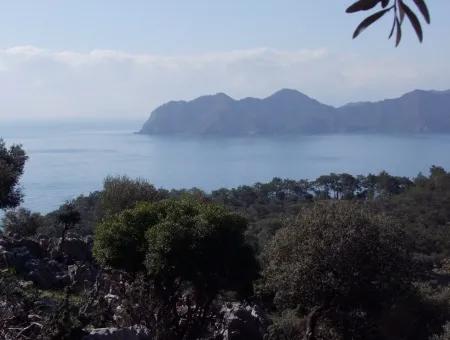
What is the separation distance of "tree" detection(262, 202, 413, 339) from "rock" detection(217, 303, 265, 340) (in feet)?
1.81

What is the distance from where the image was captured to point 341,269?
10.3 meters

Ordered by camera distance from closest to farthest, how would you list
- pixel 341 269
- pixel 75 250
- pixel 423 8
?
pixel 423 8 → pixel 341 269 → pixel 75 250

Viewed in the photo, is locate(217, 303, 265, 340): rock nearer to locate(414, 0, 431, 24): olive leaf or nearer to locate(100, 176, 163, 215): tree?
locate(414, 0, 431, 24): olive leaf

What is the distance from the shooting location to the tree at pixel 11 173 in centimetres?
1842

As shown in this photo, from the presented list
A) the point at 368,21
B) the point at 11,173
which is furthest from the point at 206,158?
the point at 368,21

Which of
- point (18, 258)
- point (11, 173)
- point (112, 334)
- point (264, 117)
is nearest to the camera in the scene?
point (112, 334)

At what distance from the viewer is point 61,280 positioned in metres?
14.4

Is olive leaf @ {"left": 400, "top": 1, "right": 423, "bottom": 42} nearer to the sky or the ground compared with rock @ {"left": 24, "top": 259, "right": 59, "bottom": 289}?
nearer to the sky

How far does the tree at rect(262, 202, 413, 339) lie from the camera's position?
1037 centimetres

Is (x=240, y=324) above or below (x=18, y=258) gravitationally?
below

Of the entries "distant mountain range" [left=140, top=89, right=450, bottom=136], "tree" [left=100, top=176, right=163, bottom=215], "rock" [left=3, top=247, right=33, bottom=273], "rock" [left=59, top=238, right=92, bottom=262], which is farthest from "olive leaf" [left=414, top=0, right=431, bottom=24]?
"distant mountain range" [left=140, top=89, right=450, bottom=136]

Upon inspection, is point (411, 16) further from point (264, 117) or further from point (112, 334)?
point (264, 117)

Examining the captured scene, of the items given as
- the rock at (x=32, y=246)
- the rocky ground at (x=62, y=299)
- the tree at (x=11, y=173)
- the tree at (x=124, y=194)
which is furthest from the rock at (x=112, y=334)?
the tree at (x=124, y=194)

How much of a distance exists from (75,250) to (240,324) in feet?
27.3
